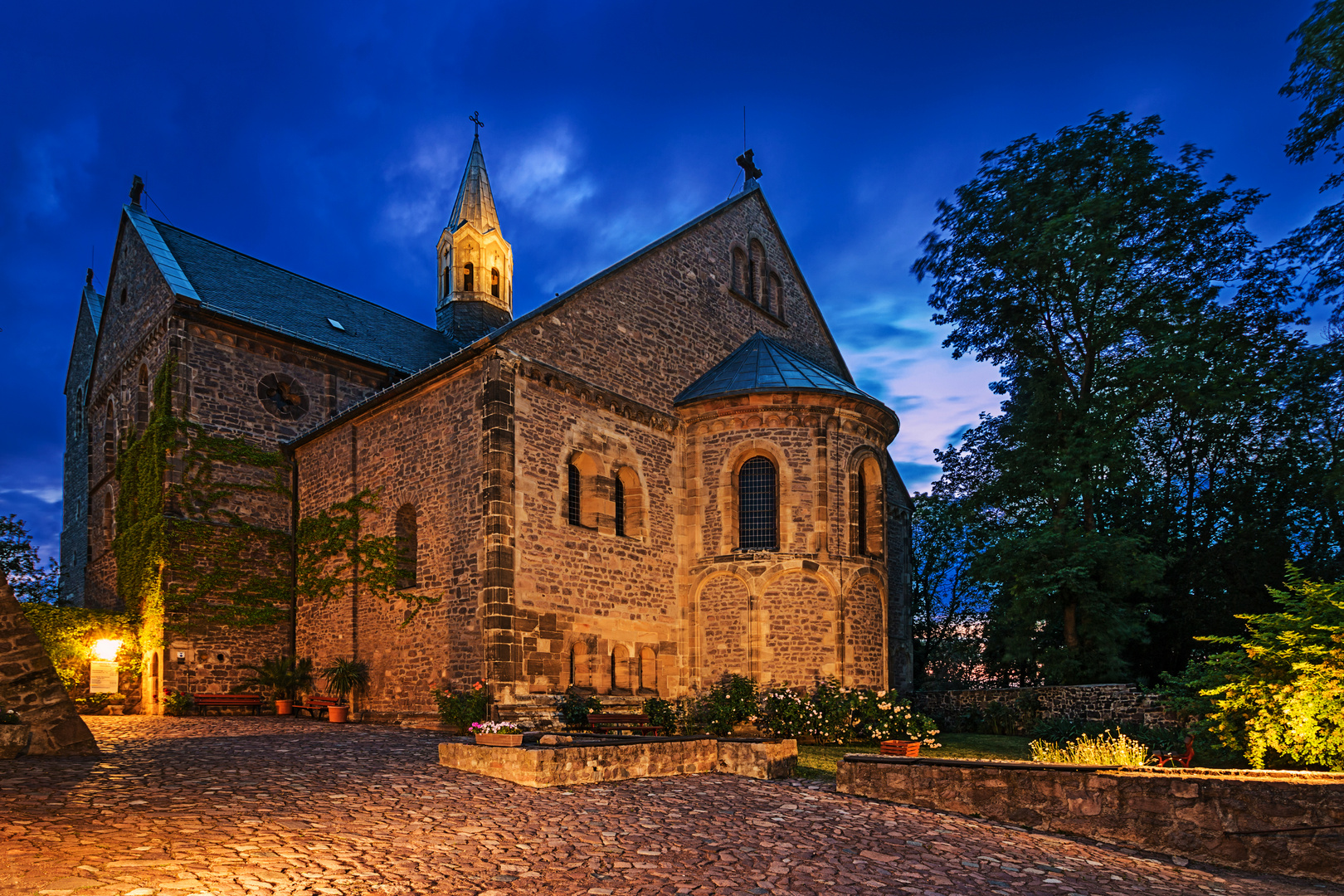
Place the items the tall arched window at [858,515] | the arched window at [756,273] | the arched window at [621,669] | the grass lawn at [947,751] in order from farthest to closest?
the arched window at [756,273] < the tall arched window at [858,515] < the arched window at [621,669] < the grass lawn at [947,751]

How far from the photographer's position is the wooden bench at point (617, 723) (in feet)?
53.2

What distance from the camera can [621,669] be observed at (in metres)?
18.5

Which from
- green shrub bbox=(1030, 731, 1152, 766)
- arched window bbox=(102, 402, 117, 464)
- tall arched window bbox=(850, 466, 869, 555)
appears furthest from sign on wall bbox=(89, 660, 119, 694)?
green shrub bbox=(1030, 731, 1152, 766)

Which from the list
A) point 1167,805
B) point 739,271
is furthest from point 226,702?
point 1167,805

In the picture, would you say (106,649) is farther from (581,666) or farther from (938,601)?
(938,601)

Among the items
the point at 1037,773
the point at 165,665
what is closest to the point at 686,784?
the point at 1037,773

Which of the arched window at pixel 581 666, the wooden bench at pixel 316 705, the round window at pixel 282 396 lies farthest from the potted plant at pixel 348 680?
the round window at pixel 282 396

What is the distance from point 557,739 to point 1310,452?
19.0 meters

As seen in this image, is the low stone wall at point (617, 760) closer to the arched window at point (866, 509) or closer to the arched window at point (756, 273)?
the arched window at point (866, 509)

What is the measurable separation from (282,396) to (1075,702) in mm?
20832

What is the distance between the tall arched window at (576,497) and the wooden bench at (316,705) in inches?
248

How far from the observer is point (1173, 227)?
21.4 meters

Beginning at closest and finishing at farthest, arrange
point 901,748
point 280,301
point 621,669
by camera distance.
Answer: point 901,748 < point 621,669 < point 280,301

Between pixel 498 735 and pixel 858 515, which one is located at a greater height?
pixel 858 515
